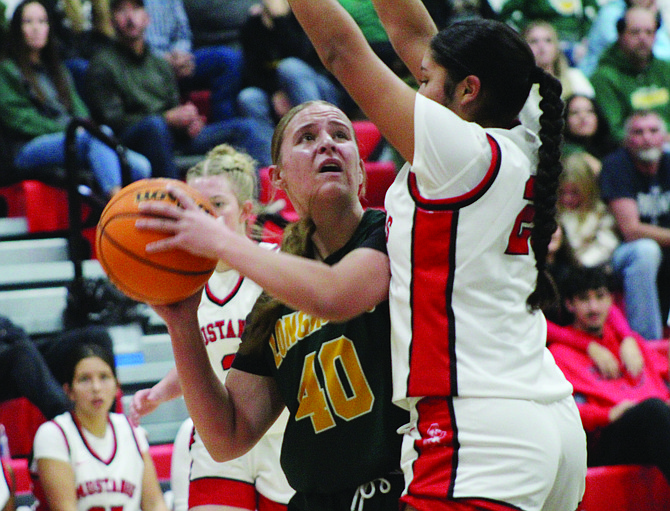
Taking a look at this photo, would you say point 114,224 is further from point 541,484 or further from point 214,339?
point 214,339

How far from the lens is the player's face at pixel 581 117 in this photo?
6.85 metres

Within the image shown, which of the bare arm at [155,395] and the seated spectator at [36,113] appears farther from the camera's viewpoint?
the seated spectator at [36,113]

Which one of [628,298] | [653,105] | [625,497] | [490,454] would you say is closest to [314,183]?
[490,454]

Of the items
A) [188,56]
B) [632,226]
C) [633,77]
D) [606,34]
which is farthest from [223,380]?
[606,34]

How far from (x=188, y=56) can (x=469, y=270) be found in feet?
19.7

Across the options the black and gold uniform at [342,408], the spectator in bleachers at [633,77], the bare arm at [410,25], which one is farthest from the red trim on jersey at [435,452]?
the spectator in bleachers at [633,77]

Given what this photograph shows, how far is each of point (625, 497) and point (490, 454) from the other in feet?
9.76

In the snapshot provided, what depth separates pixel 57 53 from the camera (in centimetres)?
621

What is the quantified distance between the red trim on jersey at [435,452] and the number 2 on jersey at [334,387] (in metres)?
0.24

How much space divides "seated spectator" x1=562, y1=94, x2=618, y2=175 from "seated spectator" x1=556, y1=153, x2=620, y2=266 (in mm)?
707

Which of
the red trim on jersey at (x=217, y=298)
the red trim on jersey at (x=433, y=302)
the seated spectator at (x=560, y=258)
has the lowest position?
the seated spectator at (x=560, y=258)

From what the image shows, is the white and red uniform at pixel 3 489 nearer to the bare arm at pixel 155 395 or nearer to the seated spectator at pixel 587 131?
the bare arm at pixel 155 395

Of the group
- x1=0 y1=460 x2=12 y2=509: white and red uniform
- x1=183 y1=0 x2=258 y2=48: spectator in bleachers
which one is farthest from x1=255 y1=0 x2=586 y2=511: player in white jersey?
x1=183 y1=0 x2=258 y2=48: spectator in bleachers

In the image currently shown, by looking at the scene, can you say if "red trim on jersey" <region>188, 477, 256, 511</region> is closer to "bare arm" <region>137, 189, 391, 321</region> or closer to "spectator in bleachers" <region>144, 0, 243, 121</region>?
"bare arm" <region>137, 189, 391, 321</region>
